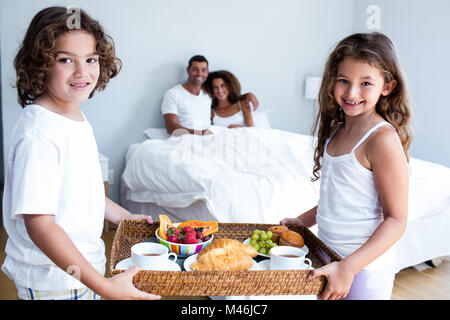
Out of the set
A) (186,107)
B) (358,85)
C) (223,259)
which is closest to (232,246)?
(223,259)

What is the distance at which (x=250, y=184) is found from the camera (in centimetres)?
206

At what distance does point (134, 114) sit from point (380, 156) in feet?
8.81

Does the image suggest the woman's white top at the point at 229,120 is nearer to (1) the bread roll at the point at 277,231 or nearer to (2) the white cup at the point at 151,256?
(1) the bread roll at the point at 277,231

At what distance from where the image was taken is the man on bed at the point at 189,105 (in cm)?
334

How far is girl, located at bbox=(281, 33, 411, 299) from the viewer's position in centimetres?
98

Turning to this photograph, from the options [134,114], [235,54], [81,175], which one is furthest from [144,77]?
[81,175]

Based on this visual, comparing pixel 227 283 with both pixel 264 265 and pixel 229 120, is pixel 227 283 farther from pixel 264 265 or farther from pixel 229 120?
pixel 229 120

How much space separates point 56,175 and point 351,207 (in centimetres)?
72

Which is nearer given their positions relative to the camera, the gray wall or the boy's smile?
the boy's smile

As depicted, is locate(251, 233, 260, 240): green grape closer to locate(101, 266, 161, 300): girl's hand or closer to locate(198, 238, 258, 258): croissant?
locate(198, 238, 258, 258): croissant

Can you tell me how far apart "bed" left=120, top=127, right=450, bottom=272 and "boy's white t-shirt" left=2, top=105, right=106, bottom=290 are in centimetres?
103

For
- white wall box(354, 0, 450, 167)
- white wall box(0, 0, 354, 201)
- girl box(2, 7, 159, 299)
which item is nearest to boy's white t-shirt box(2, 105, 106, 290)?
girl box(2, 7, 159, 299)

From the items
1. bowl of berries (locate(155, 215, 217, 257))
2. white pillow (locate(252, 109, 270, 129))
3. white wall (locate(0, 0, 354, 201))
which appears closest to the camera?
bowl of berries (locate(155, 215, 217, 257))
